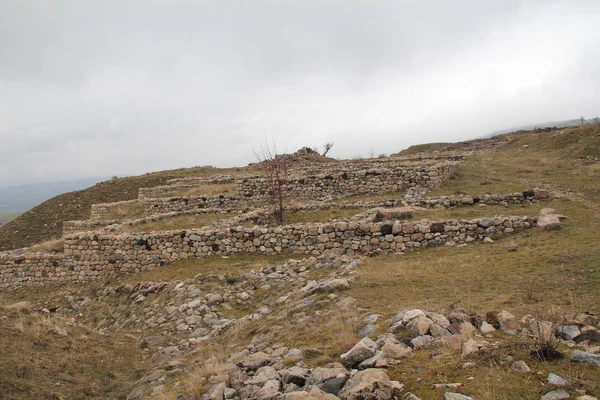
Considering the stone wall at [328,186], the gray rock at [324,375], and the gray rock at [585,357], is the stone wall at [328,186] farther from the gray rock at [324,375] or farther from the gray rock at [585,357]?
the gray rock at [324,375]

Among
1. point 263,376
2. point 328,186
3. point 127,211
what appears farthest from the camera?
point 127,211

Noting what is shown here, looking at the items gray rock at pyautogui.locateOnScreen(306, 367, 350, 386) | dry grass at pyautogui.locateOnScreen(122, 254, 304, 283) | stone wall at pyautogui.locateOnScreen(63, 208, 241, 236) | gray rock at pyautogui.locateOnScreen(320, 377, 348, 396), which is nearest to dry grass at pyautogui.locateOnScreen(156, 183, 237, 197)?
stone wall at pyautogui.locateOnScreen(63, 208, 241, 236)

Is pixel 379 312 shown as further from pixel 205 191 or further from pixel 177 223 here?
pixel 205 191

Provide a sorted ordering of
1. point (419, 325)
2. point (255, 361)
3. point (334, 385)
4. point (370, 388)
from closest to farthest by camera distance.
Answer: point (370, 388) < point (334, 385) < point (419, 325) < point (255, 361)

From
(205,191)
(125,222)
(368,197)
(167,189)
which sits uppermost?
(167,189)

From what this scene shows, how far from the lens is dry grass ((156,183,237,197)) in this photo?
26.4 meters

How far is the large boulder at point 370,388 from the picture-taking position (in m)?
4.20

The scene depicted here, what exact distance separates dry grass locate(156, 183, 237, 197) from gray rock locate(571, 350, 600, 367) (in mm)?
21860

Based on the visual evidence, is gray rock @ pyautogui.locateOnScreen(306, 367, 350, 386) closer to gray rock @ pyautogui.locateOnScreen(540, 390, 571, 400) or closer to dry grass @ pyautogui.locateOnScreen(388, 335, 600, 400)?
dry grass @ pyautogui.locateOnScreen(388, 335, 600, 400)

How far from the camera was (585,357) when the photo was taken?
4293mm

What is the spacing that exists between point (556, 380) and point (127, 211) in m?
26.1

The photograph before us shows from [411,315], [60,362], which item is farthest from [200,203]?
[411,315]

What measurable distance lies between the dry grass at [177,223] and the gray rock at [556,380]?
15808mm

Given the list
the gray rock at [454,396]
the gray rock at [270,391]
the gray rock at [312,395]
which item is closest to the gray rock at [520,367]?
the gray rock at [454,396]
